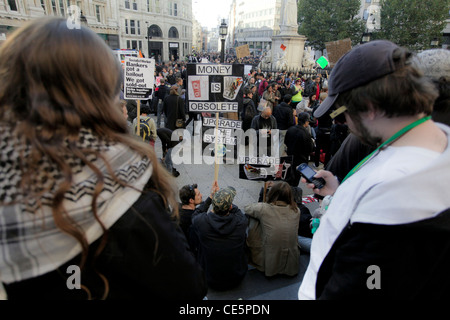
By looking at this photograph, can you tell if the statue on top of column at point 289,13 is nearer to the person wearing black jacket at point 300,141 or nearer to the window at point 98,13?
the person wearing black jacket at point 300,141

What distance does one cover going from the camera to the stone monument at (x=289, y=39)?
20394mm

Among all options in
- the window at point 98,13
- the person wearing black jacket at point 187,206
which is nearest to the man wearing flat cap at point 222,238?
the person wearing black jacket at point 187,206

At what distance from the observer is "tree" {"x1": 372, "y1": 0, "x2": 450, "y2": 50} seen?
27.9 m

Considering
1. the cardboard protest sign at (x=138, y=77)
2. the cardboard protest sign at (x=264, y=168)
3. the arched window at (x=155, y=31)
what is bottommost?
the cardboard protest sign at (x=264, y=168)

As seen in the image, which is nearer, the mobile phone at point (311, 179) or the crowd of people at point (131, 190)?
the crowd of people at point (131, 190)

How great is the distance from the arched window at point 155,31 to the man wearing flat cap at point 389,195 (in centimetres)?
5205

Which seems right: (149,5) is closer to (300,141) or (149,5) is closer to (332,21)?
(332,21)

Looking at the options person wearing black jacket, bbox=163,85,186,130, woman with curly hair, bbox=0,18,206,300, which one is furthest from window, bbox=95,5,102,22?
woman with curly hair, bbox=0,18,206,300

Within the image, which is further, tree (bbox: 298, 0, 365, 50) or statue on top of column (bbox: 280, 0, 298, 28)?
tree (bbox: 298, 0, 365, 50)

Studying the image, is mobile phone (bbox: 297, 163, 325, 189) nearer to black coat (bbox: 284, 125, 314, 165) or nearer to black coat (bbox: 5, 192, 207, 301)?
black coat (bbox: 5, 192, 207, 301)

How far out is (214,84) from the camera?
15.6 ft
